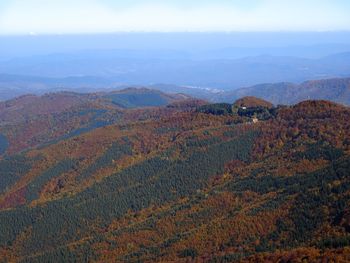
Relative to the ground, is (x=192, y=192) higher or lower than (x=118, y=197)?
higher

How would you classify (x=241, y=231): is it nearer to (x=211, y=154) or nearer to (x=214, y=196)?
(x=214, y=196)

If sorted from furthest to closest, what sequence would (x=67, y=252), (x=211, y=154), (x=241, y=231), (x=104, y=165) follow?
(x=104, y=165) → (x=211, y=154) → (x=67, y=252) → (x=241, y=231)

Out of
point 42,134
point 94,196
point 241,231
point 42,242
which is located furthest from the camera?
point 42,134

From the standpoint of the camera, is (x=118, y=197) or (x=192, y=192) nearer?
(x=192, y=192)

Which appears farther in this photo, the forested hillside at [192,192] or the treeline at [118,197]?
the treeline at [118,197]

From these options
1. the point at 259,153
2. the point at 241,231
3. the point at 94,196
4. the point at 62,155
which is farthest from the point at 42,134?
the point at 241,231

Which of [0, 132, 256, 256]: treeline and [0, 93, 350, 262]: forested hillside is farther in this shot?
[0, 132, 256, 256]: treeline

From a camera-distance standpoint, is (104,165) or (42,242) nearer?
(42,242)

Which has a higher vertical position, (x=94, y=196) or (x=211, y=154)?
(x=211, y=154)
